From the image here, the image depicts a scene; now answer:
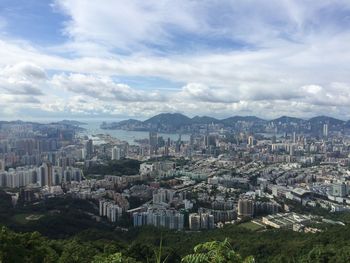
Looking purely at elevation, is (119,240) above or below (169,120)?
below

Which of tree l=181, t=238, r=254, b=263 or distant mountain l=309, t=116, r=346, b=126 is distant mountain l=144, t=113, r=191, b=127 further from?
tree l=181, t=238, r=254, b=263

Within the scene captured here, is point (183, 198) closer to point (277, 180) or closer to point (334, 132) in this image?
point (277, 180)

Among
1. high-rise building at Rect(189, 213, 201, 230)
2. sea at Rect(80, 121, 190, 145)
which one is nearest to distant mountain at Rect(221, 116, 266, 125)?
sea at Rect(80, 121, 190, 145)

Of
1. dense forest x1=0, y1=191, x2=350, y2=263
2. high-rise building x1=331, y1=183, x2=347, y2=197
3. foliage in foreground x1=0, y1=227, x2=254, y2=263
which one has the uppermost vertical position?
foliage in foreground x1=0, y1=227, x2=254, y2=263

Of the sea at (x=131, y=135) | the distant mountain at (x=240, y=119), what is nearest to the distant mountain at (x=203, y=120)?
the distant mountain at (x=240, y=119)

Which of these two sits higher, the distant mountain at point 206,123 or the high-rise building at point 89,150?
the distant mountain at point 206,123

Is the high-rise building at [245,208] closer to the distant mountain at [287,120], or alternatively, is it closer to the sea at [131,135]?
the sea at [131,135]

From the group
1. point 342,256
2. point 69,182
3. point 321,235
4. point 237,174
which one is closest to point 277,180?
point 237,174

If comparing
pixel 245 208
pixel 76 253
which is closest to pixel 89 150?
pixel 245 208

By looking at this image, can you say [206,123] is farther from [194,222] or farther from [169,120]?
[194,222]
